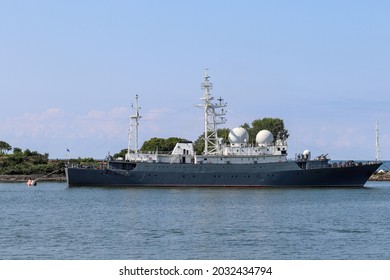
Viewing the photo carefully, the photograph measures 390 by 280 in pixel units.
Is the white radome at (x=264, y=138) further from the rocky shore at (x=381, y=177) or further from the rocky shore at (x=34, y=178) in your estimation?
the rocky shore at (x=381, y=177)

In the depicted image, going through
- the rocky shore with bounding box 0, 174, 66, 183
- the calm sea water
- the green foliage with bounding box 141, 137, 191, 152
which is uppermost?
the green foliage with bounding box 141, 137, 191, 152

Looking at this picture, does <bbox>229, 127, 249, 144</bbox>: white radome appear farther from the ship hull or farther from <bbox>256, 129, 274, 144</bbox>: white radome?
the ship hull

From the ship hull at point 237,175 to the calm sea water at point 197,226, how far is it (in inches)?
306

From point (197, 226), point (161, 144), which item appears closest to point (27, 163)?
point (161, 144)

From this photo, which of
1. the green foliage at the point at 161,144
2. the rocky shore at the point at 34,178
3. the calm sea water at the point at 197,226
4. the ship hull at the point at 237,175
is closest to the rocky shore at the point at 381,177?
the green foliage at the point at 161,144

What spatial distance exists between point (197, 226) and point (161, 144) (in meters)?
76.6

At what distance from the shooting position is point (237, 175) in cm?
7388

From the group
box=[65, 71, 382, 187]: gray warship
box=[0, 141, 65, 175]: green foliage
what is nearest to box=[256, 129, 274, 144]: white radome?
box=[65, 71, 382, 187]: gray warship

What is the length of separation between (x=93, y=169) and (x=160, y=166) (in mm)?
7485

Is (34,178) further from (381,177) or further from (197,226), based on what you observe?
A: (197,226)

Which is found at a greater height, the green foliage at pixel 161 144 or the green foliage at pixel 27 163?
the green foliage at pixel 161 144

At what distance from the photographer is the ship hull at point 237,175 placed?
240 feet

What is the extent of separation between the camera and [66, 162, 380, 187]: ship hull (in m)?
73.1

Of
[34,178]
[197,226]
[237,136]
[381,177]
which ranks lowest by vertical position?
[197,226]
